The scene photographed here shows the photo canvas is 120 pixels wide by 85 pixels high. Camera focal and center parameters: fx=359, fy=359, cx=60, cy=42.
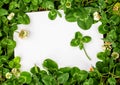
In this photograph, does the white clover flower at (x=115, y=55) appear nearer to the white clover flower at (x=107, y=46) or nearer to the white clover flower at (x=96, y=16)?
the white clover flower at (x=107, y=46)

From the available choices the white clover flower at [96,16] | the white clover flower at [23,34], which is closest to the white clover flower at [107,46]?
the white clover flower at [96,16]

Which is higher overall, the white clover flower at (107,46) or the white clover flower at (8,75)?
the white clover flower at (107,46)

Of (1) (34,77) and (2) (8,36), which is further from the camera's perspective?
(2) (8,36)

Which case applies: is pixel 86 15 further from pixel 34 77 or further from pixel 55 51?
pixel 34 77

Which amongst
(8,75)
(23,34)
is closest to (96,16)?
(23,34)

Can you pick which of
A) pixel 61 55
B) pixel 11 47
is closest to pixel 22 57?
pixel 11 47

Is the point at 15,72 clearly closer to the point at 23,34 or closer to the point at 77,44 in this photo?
Result: the point at 23,34

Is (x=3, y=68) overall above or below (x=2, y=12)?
below
